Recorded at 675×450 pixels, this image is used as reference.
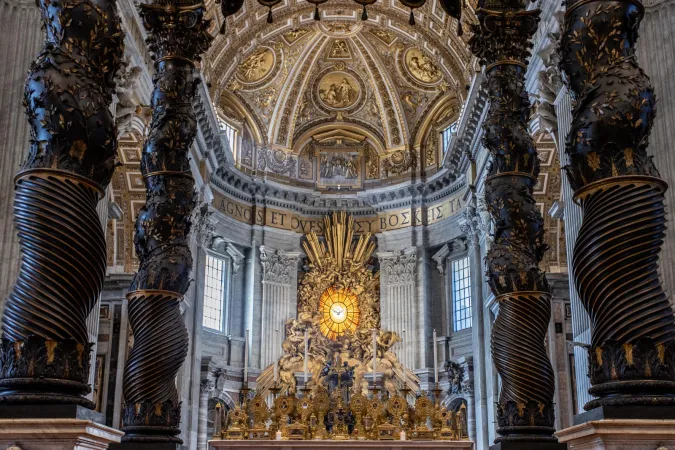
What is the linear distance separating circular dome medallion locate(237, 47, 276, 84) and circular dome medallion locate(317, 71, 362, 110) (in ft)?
6.44

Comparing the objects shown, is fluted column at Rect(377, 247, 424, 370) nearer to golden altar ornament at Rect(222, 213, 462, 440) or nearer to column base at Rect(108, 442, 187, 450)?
golden altar ornament at Rect(222, 213, 462, 440)

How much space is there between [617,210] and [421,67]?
68.0 feet

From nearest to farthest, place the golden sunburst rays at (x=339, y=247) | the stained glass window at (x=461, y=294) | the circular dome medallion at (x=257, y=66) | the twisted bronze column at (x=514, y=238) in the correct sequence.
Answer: the twisted bronze column at (x=514, y=238), the stained glass window at (x=461, y=294), the circular dome medallion at (x=257, y=66), the golden sunburst rays at (x=339, y=247)

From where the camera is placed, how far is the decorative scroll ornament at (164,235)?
5.68 metres

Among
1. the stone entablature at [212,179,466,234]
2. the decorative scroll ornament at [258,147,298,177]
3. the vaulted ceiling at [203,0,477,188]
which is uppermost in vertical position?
the vaulted ceiling at [203,0,477,188]

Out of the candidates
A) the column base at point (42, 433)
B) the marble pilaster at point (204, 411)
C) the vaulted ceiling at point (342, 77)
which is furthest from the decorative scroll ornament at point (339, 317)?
the column base at point (42, 433)

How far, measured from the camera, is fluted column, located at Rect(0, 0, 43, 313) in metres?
9.25

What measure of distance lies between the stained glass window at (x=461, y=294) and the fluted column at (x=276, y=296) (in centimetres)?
462

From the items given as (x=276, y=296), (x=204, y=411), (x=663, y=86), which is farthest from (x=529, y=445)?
(x=276, y=296)

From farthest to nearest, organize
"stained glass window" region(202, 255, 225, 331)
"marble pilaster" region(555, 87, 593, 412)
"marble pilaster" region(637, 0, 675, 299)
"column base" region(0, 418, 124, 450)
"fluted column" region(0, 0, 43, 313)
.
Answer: "stained glass window" region(202, 255, 225, 331) → "marble pilaster" region(555, 87, 593, 412) → "fluted column" region(0, 0, 43, 313) → "marble pilaster" region(637, 0, 675, 299) → "column base" region(0, 418, 124, 450)

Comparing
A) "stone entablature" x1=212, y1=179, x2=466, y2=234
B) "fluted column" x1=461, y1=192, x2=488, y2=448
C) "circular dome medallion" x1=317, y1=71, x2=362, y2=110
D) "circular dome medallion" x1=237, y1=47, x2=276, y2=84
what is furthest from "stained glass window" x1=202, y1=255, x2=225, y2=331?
"fluted column" x1=461, y1=192, x2=488, y2=448

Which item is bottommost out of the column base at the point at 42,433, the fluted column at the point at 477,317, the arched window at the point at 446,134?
the column base at the point at 42,433

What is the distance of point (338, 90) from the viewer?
25141mm

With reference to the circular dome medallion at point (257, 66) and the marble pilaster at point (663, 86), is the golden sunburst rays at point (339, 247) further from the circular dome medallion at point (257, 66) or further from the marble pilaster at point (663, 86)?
the marble pilaster at point (663, 86)
